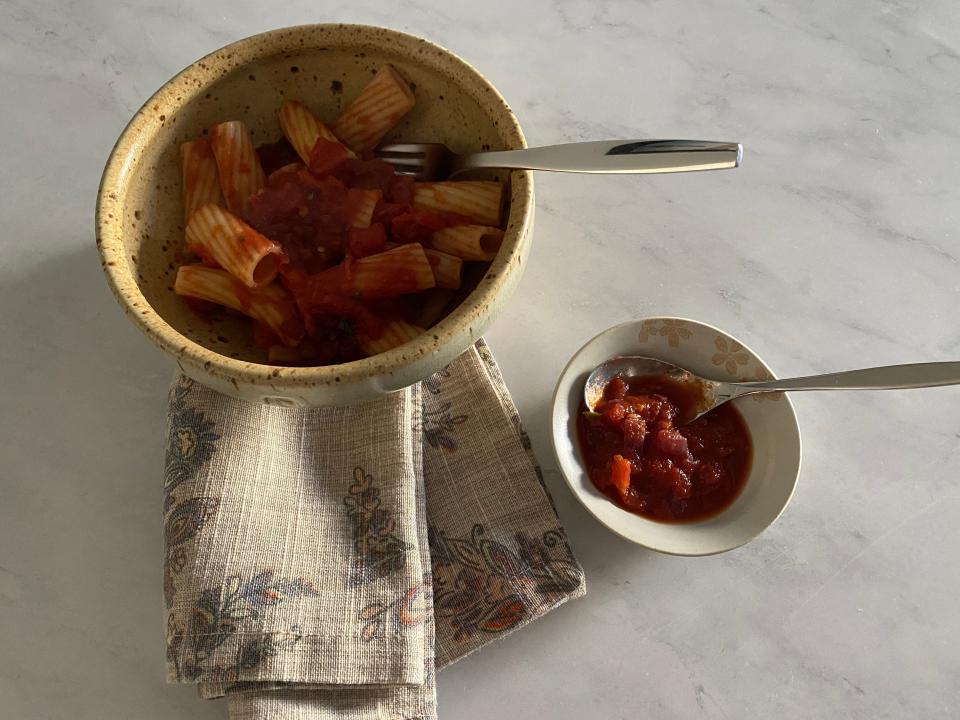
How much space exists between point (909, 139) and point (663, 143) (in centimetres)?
59

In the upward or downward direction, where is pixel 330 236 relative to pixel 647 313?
upward

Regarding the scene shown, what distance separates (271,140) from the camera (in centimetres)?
108

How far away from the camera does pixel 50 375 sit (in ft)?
3.48

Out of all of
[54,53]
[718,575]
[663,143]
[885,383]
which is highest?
[54,53]

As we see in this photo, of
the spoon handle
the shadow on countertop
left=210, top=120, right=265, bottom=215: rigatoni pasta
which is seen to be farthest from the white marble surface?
left=210, top=120, right=265, bottom=215: rigatoni pasta

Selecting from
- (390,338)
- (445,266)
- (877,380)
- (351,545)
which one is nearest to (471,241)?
(445,266)

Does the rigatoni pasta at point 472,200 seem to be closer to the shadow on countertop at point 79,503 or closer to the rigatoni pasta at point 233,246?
the rigatoni pasta at point 233,246

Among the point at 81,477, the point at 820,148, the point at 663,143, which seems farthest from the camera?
the point at 820,148

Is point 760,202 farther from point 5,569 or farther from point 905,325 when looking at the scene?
point 5,569

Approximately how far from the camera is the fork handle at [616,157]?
87 centimetres

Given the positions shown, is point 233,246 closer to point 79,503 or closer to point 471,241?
point 471,241

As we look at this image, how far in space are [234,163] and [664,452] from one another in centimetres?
60

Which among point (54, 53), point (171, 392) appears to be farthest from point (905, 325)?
point (54, 53)

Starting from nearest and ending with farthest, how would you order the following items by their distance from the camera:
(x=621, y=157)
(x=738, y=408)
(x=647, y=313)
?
1. (x=621, y=157)
2. (x=738, y=408)
3. (x=647, y=313)
